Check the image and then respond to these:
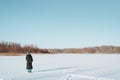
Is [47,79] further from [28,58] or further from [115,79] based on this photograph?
[28,58]

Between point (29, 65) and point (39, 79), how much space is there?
182 inches

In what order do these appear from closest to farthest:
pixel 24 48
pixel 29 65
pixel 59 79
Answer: pixel 59 79 → pixel 29 65 → pixel 24 48

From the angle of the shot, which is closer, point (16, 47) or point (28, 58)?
point (28, 58)

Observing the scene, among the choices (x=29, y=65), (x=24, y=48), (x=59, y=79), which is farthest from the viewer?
(x=24, y=48)

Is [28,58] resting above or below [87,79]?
above

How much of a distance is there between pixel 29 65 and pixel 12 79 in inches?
181

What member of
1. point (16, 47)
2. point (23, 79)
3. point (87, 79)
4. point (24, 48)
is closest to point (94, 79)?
point (87, 79)

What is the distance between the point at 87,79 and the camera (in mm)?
10211

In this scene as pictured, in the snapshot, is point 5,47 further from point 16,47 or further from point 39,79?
point 39,79

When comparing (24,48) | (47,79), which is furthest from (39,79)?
(24,48)

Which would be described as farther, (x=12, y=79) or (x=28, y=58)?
(x=28, y=58)

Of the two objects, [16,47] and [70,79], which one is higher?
[16,47]

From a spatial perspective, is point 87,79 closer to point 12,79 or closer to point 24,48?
point 12,79

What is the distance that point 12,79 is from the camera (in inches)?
393
